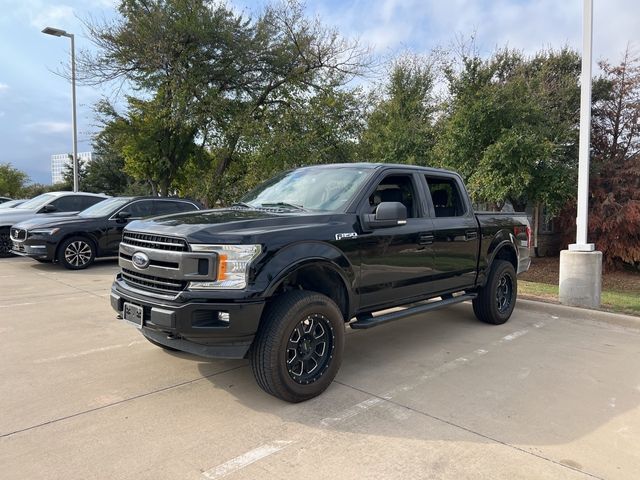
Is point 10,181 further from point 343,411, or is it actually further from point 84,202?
point 343,411

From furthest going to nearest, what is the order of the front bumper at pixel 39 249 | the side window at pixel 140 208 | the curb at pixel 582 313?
the side window at pixel 140 208 < the front bumper at pixel 39 249 < the curb at pixel 582 313

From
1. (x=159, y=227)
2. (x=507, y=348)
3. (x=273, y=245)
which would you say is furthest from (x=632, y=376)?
(x=159, y=227)

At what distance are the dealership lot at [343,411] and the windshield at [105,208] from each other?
213 inches

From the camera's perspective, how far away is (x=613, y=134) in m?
15.5

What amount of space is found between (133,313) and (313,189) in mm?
2100

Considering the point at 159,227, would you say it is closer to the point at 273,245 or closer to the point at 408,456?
the point at 273,245

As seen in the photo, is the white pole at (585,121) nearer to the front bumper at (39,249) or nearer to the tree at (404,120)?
the tree at (404,120)

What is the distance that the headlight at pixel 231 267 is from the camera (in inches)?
141

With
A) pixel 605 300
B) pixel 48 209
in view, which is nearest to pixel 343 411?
pixel 605 300

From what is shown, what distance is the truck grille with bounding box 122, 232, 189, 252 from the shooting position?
373cm

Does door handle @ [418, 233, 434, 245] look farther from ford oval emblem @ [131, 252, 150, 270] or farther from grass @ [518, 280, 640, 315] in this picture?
grass @ [518, 280, 640, 315]

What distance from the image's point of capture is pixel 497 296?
6.41 meters

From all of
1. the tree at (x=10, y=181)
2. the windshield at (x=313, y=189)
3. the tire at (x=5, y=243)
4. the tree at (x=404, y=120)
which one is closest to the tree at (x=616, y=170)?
the tree at (x=404, y=120)

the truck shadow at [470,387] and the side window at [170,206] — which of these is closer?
the truck shadow at [470,387]
